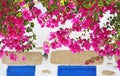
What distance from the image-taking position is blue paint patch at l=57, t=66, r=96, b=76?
848 centimetres

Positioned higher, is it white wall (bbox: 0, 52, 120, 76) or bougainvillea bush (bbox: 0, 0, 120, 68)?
white wall (bbox: 0, 52, 120, 76)

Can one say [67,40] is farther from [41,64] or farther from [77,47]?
[41,64]

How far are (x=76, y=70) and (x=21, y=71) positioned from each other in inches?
52.9

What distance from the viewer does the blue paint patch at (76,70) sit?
8.48m

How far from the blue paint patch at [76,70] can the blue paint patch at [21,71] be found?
0.69 metres

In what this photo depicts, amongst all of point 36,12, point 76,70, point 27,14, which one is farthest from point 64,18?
point 76,70

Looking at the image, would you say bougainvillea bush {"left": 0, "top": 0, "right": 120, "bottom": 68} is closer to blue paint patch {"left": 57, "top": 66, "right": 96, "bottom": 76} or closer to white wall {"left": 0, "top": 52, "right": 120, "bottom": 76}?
white wall {"left": 0, "top": 52, "right": 120, "bottom": 76}

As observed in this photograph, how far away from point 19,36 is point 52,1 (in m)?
1.01

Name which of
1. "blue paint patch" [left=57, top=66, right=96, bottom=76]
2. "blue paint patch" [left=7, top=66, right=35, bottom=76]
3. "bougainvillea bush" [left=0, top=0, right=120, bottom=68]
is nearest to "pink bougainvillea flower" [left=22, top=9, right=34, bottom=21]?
"bougainvillea bush" [left=0, top=0, right=120, bottom=68]

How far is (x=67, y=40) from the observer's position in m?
5.32

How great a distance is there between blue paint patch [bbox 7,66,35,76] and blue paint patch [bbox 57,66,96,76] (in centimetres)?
69

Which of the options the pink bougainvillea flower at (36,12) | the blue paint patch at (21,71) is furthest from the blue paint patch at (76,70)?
the pink bougainvillea flower at (36,12)

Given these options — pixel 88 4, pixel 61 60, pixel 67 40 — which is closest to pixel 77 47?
pixel 67 40

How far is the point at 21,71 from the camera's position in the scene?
28.9 feet
